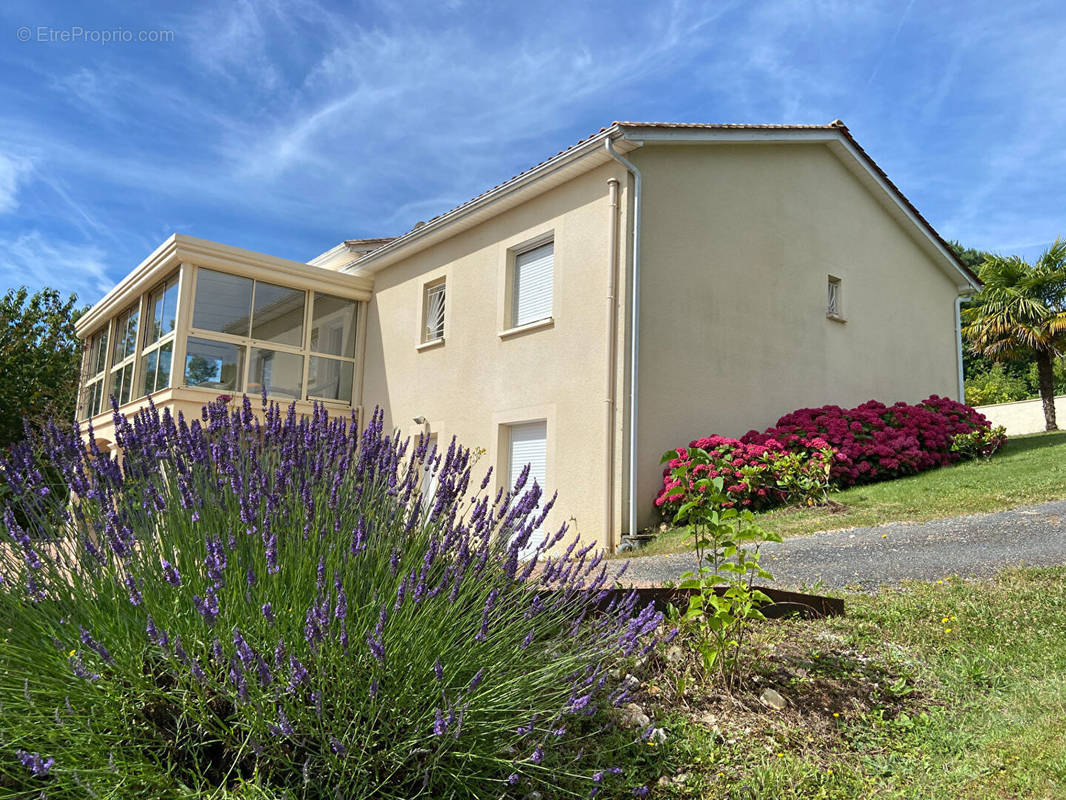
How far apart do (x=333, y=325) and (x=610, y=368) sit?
7.05 metres

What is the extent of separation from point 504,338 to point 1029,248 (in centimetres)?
1544

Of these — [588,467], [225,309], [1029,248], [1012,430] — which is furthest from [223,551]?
[1012,430]

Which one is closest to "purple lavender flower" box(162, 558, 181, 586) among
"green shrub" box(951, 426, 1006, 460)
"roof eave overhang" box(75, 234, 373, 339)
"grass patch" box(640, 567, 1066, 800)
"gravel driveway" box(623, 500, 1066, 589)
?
"grass patch" box(640, 567, 1066, 800)

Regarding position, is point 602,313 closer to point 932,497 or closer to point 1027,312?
point 932,497

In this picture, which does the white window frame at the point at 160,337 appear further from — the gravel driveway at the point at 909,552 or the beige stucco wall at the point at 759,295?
the gravel driveway at the point at 909,552

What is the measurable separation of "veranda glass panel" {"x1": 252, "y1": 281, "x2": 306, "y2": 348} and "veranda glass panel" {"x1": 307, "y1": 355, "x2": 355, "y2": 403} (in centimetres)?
53

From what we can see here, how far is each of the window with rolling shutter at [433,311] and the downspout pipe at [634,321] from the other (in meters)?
4.34

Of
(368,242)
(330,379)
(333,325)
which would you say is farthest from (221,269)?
(368,242)

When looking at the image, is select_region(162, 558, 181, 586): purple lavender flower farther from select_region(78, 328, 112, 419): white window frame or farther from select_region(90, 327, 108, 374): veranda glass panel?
select_region(90, 327, 108, 374): veranda glass panel

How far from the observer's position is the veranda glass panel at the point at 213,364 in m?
12.8

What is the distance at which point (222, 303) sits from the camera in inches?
524

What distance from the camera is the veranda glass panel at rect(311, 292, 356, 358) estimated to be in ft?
47.5

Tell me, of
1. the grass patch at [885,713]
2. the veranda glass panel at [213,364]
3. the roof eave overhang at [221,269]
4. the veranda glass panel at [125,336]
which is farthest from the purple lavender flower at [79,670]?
the veranda glass panel at [125,336]

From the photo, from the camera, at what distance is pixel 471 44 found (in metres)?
9.22
